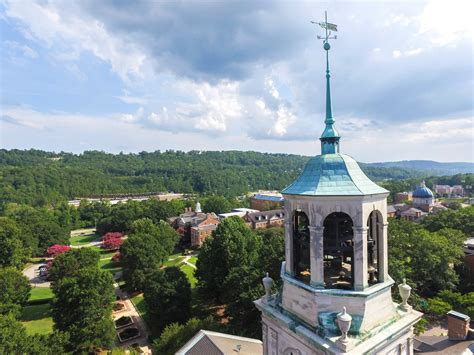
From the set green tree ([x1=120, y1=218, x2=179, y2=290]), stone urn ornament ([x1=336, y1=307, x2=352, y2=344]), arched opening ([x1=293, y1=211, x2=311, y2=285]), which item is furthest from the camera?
green tree ([x1=120, y1=218, x2=179, y2=290])

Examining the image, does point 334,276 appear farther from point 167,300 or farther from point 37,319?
point 37,319

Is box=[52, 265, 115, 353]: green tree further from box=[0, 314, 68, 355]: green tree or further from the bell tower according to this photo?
the bell tower

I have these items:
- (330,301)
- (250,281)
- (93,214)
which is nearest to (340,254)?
(330,301)

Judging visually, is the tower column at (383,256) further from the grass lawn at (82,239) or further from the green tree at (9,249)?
the grass lawn at (82,239)

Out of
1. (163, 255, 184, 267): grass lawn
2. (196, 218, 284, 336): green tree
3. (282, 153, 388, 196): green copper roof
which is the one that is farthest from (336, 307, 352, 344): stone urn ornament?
(163, 255, 184, 267): grass lawn

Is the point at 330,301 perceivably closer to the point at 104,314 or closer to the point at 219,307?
the point at 104,314

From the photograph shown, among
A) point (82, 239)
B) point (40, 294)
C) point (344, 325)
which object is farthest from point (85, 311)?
point (82, 239)
